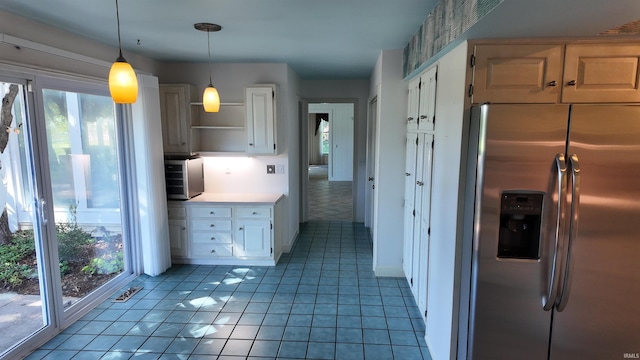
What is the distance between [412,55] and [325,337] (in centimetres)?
256

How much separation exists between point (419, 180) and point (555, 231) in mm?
1362

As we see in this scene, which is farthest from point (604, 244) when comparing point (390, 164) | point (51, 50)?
point (51, 50)

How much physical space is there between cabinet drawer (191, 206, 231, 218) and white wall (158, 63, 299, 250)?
55 centimetres

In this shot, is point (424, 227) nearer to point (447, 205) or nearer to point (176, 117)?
point (447, 205)

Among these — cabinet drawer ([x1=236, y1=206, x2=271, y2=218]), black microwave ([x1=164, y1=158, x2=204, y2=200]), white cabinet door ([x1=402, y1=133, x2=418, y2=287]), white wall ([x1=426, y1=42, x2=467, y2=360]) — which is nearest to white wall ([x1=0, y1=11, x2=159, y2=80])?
black microwave ([x1=164, y1=158, x2=204, y2=200])

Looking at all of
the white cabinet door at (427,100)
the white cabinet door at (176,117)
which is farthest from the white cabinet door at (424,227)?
the white cabinet door at (176,117)

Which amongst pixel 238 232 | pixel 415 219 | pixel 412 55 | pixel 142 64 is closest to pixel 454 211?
pixel 415 219

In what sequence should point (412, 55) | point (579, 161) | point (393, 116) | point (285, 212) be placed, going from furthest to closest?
point (285, 212)
point (393, 116)
point (412, 55)
point (579, 161)

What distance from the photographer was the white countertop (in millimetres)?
4199

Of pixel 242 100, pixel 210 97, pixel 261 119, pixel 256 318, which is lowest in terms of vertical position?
pixel 256 318

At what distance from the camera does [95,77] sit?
325 centimetres

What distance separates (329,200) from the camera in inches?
327

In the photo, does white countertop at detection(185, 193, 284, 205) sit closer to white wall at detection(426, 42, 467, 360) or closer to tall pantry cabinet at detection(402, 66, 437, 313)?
tall pantry cabinet at detection(402, 66, 437, 313)

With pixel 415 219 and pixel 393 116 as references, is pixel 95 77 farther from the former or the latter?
pixel 415 219
